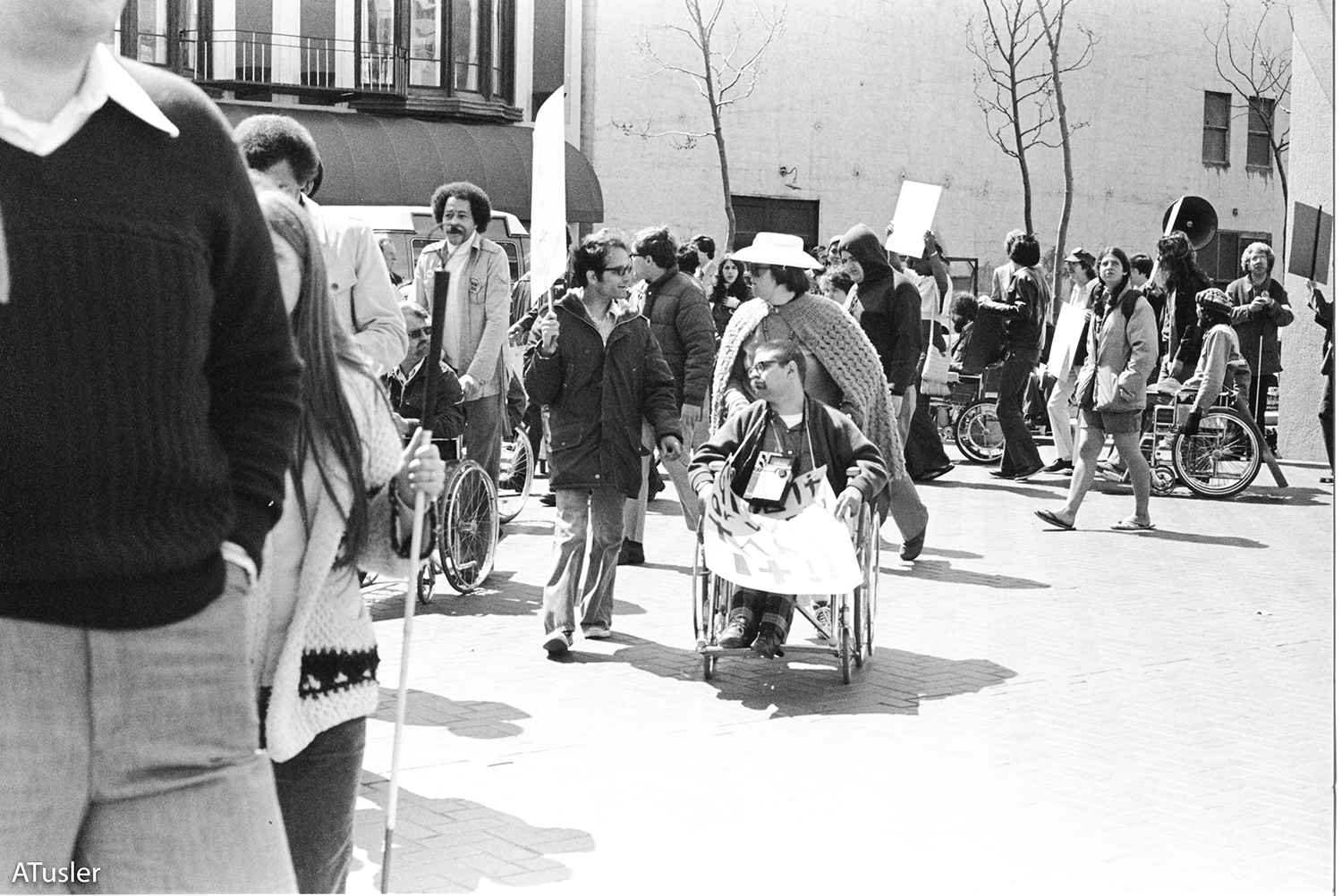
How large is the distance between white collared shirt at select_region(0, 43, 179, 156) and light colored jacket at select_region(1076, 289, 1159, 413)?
1019 centimetres

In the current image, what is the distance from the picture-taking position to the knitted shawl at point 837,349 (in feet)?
28.1

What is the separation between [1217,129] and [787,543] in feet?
103

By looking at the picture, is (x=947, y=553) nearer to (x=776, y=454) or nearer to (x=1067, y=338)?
(x=1067, y=338)

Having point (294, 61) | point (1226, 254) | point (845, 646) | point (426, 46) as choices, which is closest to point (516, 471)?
point (845, 646)

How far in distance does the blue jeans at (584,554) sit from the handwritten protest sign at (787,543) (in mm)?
755

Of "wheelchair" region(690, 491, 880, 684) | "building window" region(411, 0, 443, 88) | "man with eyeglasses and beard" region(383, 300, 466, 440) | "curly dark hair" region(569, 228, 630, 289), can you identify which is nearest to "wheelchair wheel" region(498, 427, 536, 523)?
"man with eyeglasses and beard" region(383, 300, 466, 440)

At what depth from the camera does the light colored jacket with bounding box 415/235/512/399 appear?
9.59 m

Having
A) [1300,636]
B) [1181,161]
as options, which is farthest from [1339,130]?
[1181,161]

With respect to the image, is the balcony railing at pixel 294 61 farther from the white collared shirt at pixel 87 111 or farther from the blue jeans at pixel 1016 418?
the white collared shirt at pixel 87 111

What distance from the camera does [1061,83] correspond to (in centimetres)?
3112

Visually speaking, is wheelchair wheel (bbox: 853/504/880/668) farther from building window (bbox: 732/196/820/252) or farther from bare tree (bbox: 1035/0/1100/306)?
building window (bbox: 732/196/820/252)

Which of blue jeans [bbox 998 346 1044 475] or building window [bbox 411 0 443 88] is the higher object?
building window [bbox 411 0 443 88]

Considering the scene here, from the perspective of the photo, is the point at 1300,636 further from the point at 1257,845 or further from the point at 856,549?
the point at 1257,845

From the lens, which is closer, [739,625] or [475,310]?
[739,625]
